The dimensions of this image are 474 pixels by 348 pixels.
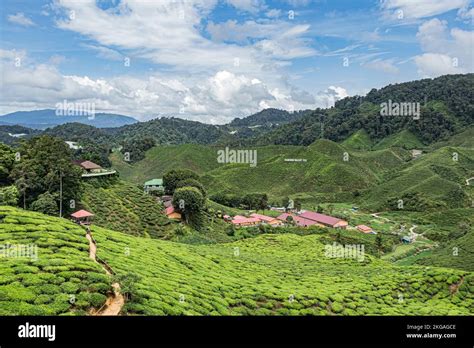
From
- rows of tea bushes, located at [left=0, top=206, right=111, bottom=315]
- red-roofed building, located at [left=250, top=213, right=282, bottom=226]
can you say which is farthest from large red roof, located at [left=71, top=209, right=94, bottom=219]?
red-roofed building, located at [left=250, top=213, right=282, bottom=226]

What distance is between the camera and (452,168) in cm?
12094

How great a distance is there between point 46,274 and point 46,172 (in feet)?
105

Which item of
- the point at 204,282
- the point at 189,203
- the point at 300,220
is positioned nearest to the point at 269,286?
the point at 204,282

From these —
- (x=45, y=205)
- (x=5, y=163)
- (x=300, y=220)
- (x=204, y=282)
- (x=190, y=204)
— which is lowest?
(x=300, y=220)

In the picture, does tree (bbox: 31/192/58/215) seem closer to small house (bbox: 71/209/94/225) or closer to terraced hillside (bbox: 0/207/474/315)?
small house (bbox: 71/209/94/225)

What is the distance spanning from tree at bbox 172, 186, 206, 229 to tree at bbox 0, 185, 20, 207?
24.1 metres

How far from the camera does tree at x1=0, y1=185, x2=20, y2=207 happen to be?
128ft

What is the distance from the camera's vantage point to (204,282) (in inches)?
908

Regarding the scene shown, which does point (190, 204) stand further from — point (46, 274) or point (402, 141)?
point (402, 141)

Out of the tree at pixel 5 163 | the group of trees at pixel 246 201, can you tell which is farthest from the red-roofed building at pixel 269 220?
the tree at pixel 5 163

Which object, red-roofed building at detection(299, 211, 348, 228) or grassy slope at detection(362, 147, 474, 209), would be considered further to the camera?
grassy slope at detection(362, 147, 474, 209)

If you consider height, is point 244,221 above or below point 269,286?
below
